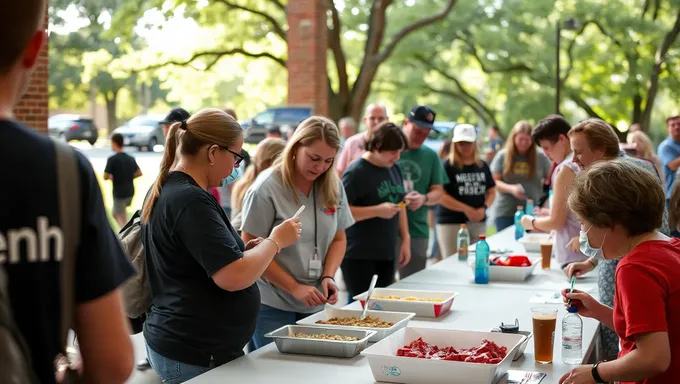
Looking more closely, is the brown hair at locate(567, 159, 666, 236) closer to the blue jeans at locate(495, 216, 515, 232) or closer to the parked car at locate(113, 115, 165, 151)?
the blue jeans at locate(495, 216, 515, 232)

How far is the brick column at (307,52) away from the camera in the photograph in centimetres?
1210

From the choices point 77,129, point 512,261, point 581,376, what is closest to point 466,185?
point 512,261

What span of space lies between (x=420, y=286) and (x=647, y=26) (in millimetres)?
14989

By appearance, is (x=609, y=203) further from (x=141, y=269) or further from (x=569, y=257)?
(x=569, y=257)

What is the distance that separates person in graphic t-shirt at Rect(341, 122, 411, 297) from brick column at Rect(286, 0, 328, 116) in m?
7.16

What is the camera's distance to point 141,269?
2.95 meters

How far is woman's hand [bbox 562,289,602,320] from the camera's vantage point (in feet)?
8.53

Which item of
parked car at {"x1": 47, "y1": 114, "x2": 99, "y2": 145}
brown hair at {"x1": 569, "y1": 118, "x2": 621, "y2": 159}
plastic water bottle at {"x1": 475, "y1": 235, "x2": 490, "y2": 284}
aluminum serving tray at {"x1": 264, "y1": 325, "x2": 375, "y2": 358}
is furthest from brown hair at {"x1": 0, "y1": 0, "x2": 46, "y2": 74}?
parked car at {"x1": 47, "y1": 114, "x2": 99, "y2": 145}

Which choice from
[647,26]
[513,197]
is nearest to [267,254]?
[513,197]

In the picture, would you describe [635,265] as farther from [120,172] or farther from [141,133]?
[141,133]

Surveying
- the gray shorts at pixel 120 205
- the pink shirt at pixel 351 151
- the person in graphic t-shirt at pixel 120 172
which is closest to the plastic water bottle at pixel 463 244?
the pink shirt at pixel 351 151

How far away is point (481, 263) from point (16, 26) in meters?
3.68

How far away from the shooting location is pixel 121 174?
1118 cm

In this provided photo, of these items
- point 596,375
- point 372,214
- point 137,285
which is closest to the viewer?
point 596,375
